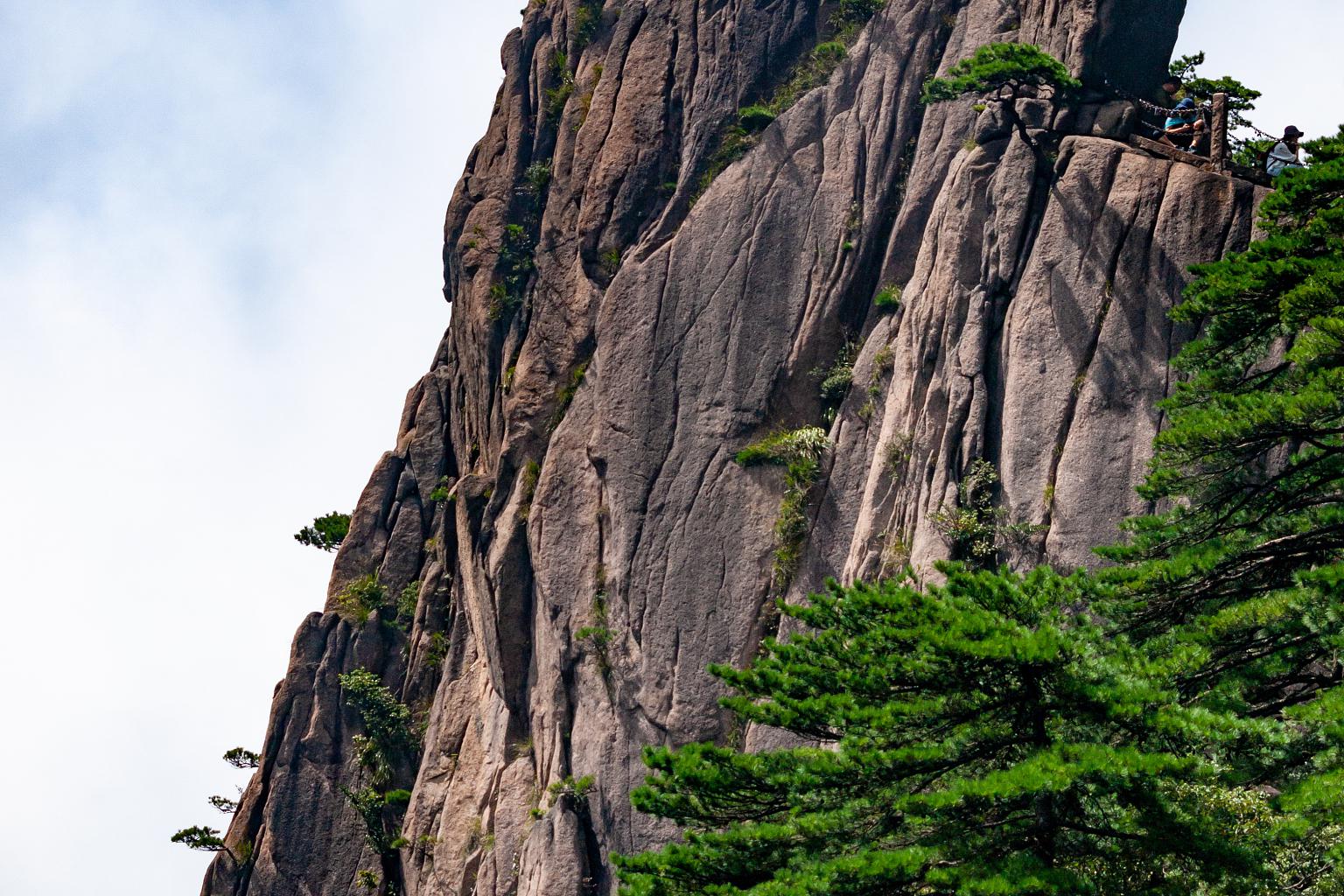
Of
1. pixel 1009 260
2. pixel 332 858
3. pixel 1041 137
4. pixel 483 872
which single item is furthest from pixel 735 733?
pixel 332 858

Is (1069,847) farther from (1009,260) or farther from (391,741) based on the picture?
(391,741)

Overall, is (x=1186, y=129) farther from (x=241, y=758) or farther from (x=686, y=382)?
(x=241, y=758)

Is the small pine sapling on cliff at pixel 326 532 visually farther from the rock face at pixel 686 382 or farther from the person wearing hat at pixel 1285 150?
the person wearing hat at pixel 1285 150

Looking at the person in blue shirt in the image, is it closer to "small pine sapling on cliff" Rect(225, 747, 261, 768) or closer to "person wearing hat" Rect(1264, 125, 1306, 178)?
"person wearing hat" Rect(1264, 125, 1306, 178)

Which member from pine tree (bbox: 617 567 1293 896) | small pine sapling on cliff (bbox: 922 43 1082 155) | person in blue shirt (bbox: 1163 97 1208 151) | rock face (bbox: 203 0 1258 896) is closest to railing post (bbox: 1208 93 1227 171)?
rock face (bbox: 203 0 1258 896)

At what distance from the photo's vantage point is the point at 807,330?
40875 millimetres

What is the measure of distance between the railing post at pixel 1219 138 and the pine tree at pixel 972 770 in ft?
52.3

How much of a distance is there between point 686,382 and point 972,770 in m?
23.6

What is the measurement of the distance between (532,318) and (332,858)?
72.2 ft

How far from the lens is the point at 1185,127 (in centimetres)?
3412

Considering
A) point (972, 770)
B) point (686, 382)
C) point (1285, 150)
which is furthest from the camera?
point (686, 382)

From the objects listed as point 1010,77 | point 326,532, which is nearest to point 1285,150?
point 1010,77

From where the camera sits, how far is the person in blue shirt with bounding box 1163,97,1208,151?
34.1 metres

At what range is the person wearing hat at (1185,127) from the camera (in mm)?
34031
